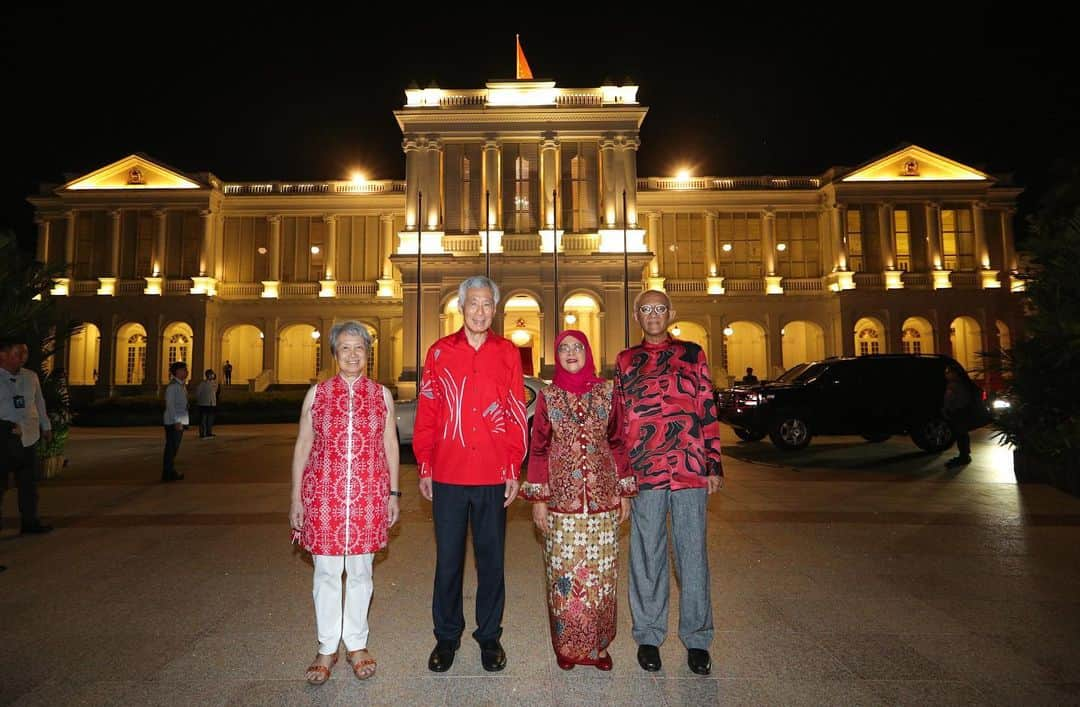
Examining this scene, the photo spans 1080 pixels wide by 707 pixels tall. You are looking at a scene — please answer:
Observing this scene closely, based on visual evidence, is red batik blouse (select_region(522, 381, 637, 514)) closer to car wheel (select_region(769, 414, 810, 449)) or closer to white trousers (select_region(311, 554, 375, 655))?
white trousers (select_region(311, 554, 375, 655))

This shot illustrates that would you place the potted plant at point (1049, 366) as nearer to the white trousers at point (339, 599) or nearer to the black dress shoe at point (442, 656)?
the black dress shoe at point (442, 656)

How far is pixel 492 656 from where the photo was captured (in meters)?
3.38

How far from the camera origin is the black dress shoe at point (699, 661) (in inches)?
130

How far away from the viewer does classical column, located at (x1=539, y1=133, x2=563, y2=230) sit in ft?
91.1

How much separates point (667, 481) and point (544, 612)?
1.50m

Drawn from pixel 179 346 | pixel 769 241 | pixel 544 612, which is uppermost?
pixel 769 241

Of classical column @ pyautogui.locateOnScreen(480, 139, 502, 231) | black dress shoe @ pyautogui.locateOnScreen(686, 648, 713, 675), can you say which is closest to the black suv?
black dress shoe @ pyautogui.locateOnScreen(686, 648, 713, 675)

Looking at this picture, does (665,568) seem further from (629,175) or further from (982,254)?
(982,254)

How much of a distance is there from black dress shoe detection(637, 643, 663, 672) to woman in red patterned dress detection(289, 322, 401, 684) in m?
1.49

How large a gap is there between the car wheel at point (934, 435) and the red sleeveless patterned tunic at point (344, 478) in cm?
1270

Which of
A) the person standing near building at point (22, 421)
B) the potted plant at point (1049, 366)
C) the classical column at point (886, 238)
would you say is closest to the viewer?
the person standing near building at point (22, 421)

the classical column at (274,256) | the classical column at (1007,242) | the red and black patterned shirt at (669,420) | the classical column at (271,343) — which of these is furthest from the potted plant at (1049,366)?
the classical column at (274,256)

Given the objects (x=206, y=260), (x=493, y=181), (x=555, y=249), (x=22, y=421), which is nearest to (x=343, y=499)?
(x=22, y=421)

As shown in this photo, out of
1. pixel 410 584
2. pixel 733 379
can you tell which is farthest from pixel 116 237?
pixel 410 584
